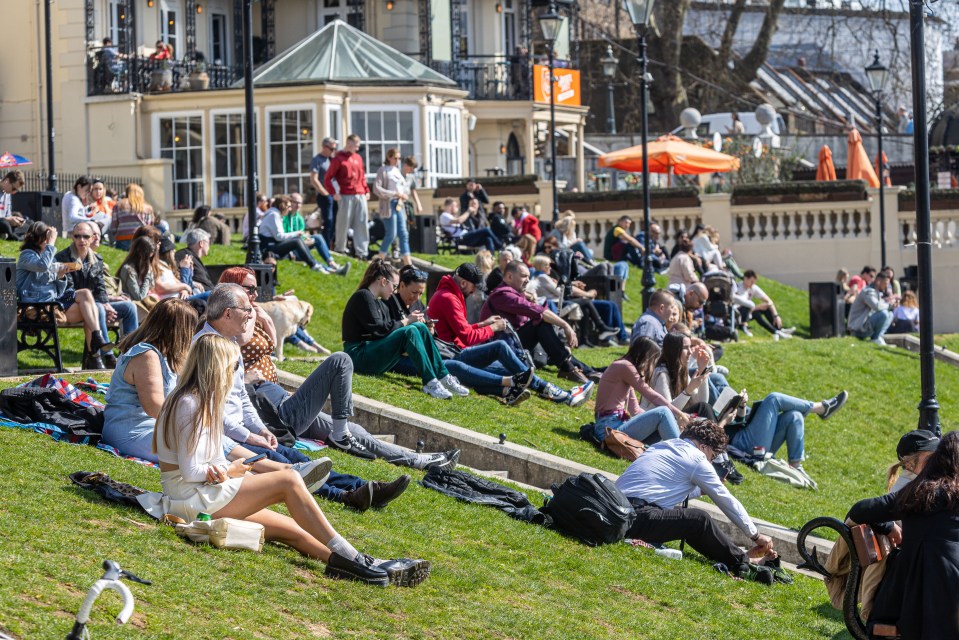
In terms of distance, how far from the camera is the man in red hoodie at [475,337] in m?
16.5

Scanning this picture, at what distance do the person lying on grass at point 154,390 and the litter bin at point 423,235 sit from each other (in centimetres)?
1753

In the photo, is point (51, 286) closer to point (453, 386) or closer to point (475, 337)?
point (453, 386)

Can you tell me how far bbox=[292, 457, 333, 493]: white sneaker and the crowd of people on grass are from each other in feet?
0.06

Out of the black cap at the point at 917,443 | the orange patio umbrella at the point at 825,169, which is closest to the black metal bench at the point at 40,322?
the black cap at the point at 917,443

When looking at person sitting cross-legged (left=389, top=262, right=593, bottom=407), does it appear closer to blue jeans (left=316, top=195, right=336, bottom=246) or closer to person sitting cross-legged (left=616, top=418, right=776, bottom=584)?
person sitting cross-legged (left=616, top=418, right=776, bottom=584)

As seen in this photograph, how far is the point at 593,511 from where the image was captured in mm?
11383

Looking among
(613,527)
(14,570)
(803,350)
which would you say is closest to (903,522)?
(613,527)

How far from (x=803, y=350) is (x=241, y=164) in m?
16.5

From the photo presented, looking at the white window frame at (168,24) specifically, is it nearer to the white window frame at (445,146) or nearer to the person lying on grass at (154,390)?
the white window frame at (445,146)

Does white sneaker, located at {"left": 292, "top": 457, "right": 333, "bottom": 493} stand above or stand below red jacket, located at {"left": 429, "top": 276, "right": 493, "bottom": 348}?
below

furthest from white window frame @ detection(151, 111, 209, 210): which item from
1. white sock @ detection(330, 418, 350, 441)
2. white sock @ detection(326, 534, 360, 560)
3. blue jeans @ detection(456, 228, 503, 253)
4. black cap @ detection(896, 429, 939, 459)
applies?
black cap @ detection(896, 429, 939, 459)

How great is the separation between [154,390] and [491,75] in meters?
33.9

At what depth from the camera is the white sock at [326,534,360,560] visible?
920 centimetres

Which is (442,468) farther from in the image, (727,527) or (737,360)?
(737,360)
